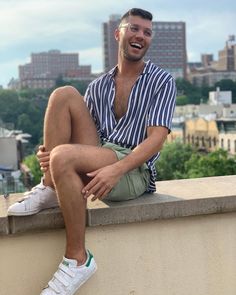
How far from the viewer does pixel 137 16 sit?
2764 mm

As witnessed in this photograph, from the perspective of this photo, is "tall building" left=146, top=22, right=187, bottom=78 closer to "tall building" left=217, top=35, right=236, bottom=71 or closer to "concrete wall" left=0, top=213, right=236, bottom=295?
"tall building" left=217, top=35, right=236, bottom=71

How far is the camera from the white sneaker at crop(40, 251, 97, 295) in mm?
2500

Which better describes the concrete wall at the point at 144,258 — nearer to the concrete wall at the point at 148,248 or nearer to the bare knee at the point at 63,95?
the concrete wall at the point at 148,248

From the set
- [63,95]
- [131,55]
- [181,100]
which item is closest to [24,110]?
[181,100]

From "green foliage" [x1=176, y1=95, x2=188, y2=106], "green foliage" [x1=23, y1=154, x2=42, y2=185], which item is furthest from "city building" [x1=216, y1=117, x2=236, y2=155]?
"green foliage" [x1=176, y1=95, x2=188, y2=106]

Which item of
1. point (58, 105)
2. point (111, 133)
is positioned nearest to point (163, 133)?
point (111, 133)

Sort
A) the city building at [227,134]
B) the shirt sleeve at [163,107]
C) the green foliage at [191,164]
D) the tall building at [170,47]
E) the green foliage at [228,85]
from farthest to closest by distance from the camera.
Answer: the tall building at [170,47]
the green foliage at [228,85]
the city building at [227,134]
the green foliage at [191,164]
the shirt sleeve at [163,107]

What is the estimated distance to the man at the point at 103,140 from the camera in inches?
97.4

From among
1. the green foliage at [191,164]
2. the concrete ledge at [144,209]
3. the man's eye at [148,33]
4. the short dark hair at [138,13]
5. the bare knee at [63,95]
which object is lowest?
the green foliage at [191,164]

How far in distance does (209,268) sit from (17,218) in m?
0.99

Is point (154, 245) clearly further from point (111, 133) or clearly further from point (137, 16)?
point (137, 16)

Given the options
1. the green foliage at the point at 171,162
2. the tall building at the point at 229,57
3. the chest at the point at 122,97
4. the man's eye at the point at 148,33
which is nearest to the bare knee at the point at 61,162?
the chest at the point at 122,97

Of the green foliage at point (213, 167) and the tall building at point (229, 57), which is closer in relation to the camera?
the green foliage at point (213, 167)

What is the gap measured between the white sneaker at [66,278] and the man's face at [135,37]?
3.31 feet
